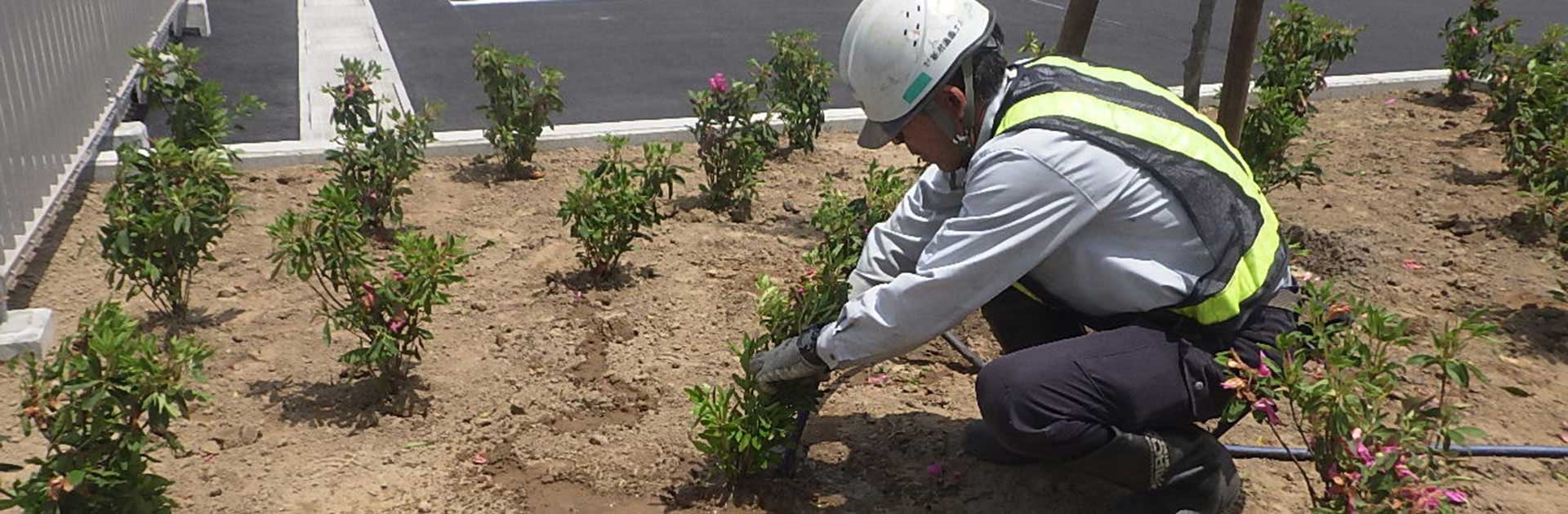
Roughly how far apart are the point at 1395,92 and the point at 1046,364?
581 cm

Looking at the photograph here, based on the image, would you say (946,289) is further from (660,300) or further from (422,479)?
Result: (660,300)

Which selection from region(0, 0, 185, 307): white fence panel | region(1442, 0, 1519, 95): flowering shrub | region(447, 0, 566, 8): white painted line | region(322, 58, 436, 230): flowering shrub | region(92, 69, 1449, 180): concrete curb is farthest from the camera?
region(447, 0, 566, 8): white painted line

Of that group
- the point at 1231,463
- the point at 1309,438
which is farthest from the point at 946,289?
the point at 1309,438

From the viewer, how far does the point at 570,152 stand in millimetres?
6387

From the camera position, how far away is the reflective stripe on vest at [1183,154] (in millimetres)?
2850

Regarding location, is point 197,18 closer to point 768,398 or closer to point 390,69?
point 390,69

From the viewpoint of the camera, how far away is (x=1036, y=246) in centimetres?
279

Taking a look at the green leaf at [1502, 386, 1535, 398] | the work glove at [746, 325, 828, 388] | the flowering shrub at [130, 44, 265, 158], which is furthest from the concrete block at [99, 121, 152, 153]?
the green leaf at [1502, 386, 1535, 398]

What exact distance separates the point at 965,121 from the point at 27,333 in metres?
2.93

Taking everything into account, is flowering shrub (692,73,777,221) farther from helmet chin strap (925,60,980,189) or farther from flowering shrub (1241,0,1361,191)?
helmet chin strap (925,60,980,189)

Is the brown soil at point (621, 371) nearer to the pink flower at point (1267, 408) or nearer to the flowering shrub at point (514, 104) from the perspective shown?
the flowering shrub at point (514, 104)

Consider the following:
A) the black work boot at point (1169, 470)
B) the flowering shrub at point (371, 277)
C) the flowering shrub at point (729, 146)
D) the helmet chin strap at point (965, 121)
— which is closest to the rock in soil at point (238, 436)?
the flowering shrub at point (371, 277)

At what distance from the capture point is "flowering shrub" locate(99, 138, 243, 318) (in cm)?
407

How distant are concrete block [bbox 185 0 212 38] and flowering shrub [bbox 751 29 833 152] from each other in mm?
5327
